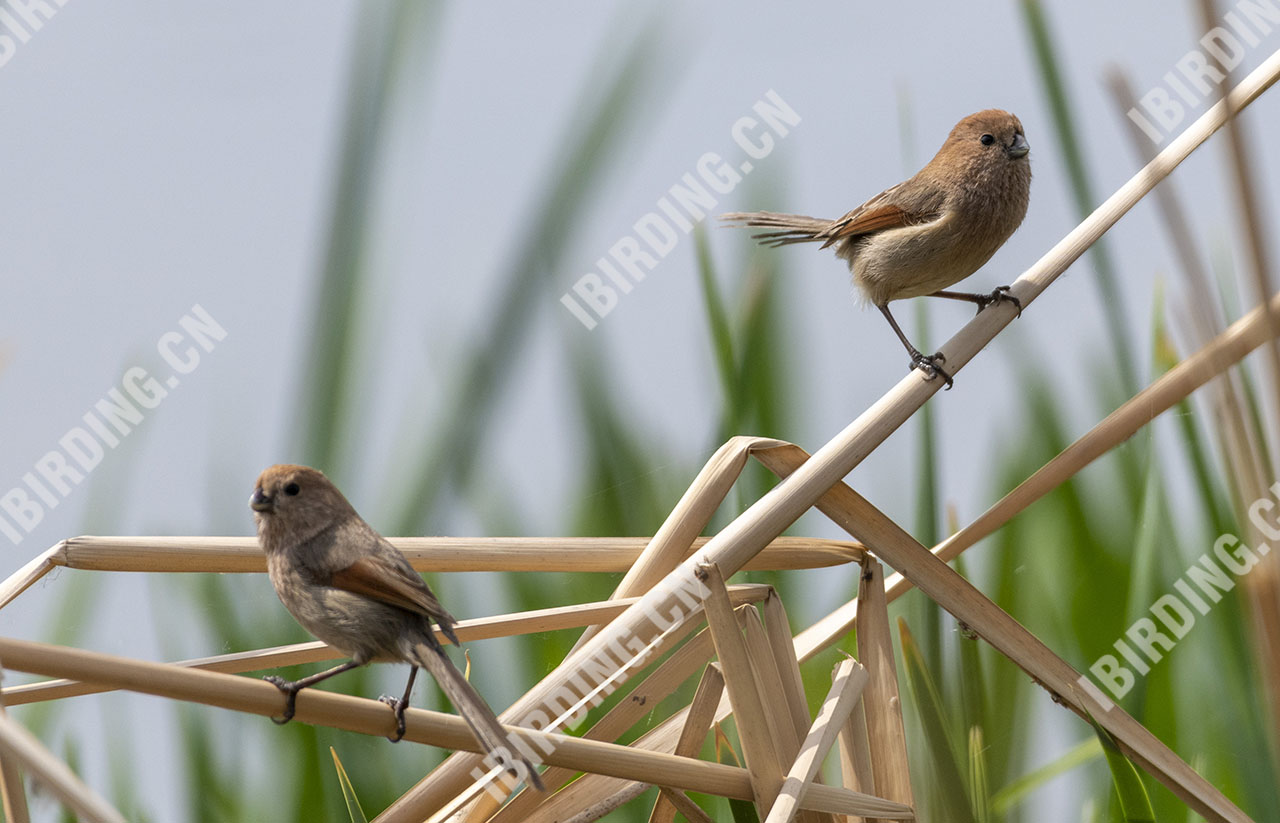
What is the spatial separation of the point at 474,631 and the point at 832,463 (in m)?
0.59

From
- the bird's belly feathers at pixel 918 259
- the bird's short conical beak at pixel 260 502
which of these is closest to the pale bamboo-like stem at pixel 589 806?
the bird's short conical beak at pixel 260 502

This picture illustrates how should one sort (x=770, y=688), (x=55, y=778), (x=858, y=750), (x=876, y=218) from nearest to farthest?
(x=55, y=778) → (x=770, y=688) → (x=858, y=750) → (x=876, y=218)

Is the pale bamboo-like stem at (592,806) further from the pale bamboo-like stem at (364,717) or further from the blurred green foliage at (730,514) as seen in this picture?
the blurred green foliage at (730,514)

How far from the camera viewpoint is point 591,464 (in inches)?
97.7

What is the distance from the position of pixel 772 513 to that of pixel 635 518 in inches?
38.3

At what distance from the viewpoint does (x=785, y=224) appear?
247cm

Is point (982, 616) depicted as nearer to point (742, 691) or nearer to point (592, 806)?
point (742, 691)

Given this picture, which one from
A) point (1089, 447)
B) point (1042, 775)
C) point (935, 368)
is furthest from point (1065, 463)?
point (1042, 775)

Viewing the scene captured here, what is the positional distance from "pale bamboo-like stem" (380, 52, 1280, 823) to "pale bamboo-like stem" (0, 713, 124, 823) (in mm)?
483

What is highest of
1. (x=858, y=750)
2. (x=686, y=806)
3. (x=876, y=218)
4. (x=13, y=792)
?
(x=13, y=792)

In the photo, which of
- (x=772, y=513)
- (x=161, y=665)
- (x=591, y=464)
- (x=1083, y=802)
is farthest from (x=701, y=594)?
(x=1083, y=802)

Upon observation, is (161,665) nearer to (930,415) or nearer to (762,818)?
(762,818)

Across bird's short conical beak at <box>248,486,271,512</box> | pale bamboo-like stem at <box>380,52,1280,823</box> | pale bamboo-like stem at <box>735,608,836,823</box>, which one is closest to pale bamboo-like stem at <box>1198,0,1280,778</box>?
pale bamboo-like stem at <box>380,52,1280,823</box>

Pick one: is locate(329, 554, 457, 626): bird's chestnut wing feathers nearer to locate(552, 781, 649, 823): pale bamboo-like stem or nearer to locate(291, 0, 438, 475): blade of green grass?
locate(552, 781, 649, 823): pale bamboo-like stem
